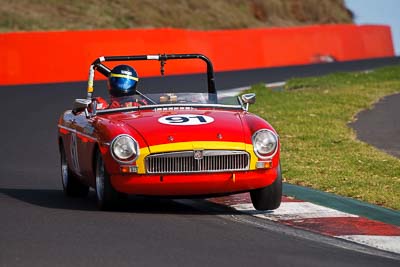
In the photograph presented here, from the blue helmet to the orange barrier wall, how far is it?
61.2ft

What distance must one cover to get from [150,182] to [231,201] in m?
1.41

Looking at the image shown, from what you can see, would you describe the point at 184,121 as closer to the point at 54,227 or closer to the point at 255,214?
the point at 255,214

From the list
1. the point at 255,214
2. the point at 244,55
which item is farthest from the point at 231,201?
the point at 244,55

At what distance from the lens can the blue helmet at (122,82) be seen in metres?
11.4

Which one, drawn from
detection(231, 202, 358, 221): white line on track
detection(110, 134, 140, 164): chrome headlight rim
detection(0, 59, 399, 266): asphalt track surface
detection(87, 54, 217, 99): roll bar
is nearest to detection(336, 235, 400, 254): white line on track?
detection(0, 59, 399, 266): asphalt track surface

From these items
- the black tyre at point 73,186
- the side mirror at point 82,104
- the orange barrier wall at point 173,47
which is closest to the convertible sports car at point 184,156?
the side mirror at point 82,104

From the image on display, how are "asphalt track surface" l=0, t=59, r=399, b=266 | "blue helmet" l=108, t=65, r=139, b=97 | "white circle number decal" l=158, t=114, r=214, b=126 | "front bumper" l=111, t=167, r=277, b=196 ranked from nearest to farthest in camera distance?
"asphalt track surface" l=0, t=59, r=399, b=266
"front bumper" l=111, t=167, r=277, b=196
"white circle number decal" l=158, t=114, r=214, b=126
"blue helmet" l=108, t=65, r=139, b=97

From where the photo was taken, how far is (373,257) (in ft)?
25.9

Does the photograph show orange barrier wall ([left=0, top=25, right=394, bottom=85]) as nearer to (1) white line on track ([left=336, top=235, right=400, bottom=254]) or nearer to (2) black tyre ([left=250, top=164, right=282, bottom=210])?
(2) black tyre ([left=250, top=164, right=282, bottom=210])

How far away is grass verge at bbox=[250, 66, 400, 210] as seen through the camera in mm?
11836

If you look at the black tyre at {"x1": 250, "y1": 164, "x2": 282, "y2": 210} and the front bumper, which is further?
the black tyre at {"x1": 250, "y1": 164, "x2": 282, "y2": 210}

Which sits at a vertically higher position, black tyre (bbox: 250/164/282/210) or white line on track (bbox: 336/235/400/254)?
black tyre (bbox: 250/164/282/210)

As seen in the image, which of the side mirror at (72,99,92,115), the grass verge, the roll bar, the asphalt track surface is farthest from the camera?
the grass verge

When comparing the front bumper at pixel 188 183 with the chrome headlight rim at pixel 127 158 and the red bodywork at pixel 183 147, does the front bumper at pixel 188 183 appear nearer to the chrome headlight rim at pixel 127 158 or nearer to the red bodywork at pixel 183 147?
the red bodywork at pixel 183 147
